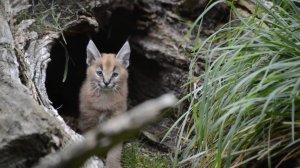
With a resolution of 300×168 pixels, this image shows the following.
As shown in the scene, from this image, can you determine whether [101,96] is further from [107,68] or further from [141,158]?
[141,158]

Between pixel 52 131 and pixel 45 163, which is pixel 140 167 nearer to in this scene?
pixel 52 131

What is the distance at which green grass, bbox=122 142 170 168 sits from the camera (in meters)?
4.23

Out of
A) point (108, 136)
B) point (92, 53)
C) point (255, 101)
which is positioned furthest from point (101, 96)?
point (108, 136)

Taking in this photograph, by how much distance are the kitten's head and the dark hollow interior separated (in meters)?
0.21

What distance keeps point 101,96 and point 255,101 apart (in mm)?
2405

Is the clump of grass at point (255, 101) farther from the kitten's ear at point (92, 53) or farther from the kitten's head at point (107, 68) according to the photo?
the kitten's ear at point (92, 53)

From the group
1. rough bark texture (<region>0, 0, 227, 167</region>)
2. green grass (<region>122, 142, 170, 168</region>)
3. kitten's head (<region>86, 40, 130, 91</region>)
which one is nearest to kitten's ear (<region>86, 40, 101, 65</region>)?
kitten's head (<region>86, 40, 130, 91</region>)

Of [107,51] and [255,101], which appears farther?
[107,51]

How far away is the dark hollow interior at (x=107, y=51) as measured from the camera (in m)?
5.12

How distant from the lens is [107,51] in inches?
239

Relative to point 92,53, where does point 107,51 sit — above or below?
below

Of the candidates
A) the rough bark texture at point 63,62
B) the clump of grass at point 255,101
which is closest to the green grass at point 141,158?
the rough bark texture at point 63,62

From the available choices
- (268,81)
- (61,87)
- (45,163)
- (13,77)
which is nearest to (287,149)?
(268,81)

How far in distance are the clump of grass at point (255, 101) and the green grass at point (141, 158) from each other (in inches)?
37.5
